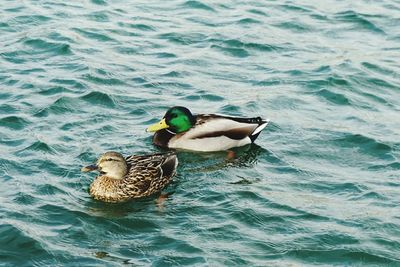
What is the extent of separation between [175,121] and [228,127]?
811 millimetres

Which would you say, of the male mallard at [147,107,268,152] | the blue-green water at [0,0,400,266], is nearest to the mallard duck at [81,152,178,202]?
the blue-green water at [0,0,400,266]

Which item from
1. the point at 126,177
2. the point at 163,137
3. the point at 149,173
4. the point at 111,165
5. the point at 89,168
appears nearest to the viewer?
the point at 89,168

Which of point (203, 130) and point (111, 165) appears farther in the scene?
point (203, 130)

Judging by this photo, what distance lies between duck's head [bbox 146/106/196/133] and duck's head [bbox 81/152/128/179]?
1.86 metres

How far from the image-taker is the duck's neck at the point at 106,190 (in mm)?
12352

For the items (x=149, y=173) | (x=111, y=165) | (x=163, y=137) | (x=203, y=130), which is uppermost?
(x=111, y=165)

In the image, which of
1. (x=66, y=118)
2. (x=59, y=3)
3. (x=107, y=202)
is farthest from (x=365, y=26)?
(x=107, y=202)

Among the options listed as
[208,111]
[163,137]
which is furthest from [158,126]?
[208,111]

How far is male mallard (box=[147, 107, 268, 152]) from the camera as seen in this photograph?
47.3 ft

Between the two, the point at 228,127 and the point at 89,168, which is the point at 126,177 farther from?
the point at 228,127

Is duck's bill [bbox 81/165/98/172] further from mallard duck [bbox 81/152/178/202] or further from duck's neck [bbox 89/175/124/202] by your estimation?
duck's neck [bbox 89/175/124/202]

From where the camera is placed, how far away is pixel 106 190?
12.4 metres

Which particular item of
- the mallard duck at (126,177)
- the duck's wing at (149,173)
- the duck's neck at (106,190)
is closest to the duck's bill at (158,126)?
the duck's wing at (149,173)

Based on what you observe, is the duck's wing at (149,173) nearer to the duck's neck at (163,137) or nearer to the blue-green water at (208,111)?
the blue-green water at (208,111)
